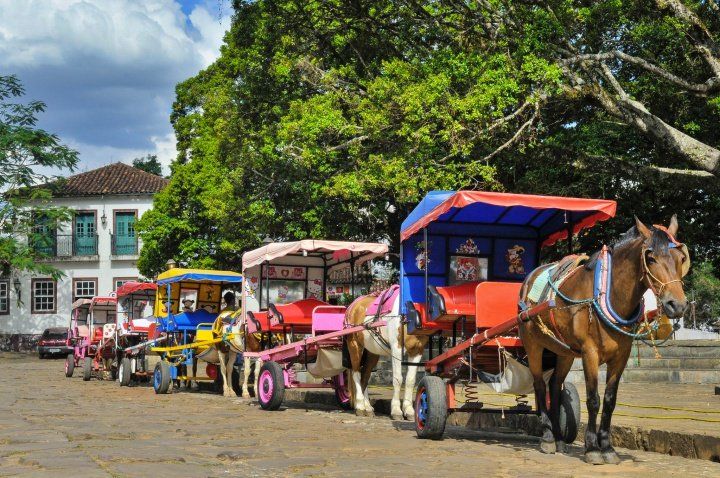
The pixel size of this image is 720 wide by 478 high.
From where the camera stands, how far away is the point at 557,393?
10.3 metres

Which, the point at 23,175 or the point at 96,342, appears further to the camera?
the point at 23,175

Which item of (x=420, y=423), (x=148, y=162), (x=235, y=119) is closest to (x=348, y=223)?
(x=235, y=119)

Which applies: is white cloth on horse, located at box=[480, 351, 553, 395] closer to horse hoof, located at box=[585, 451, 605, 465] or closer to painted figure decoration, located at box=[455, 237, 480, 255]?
horse hoof, located at box=[585, 451, 605, 465]

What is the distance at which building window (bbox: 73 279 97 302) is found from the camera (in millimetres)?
58156

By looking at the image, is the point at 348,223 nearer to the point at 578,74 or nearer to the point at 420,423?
the point at 578,74

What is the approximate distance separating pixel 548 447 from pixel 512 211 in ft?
10.7

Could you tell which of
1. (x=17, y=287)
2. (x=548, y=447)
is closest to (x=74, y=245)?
(x=17, y=287)

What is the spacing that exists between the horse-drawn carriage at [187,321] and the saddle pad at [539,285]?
10368mm

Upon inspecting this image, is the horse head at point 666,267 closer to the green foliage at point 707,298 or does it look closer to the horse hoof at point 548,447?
the horse hoof at point 548,447

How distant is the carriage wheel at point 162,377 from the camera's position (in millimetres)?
20688

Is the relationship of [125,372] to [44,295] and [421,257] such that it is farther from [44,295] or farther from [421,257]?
[44,295]

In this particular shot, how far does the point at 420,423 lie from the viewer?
37.0 feet

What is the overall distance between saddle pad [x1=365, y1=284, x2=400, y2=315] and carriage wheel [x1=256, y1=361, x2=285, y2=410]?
2237mm

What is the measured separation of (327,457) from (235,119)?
2133 cm
